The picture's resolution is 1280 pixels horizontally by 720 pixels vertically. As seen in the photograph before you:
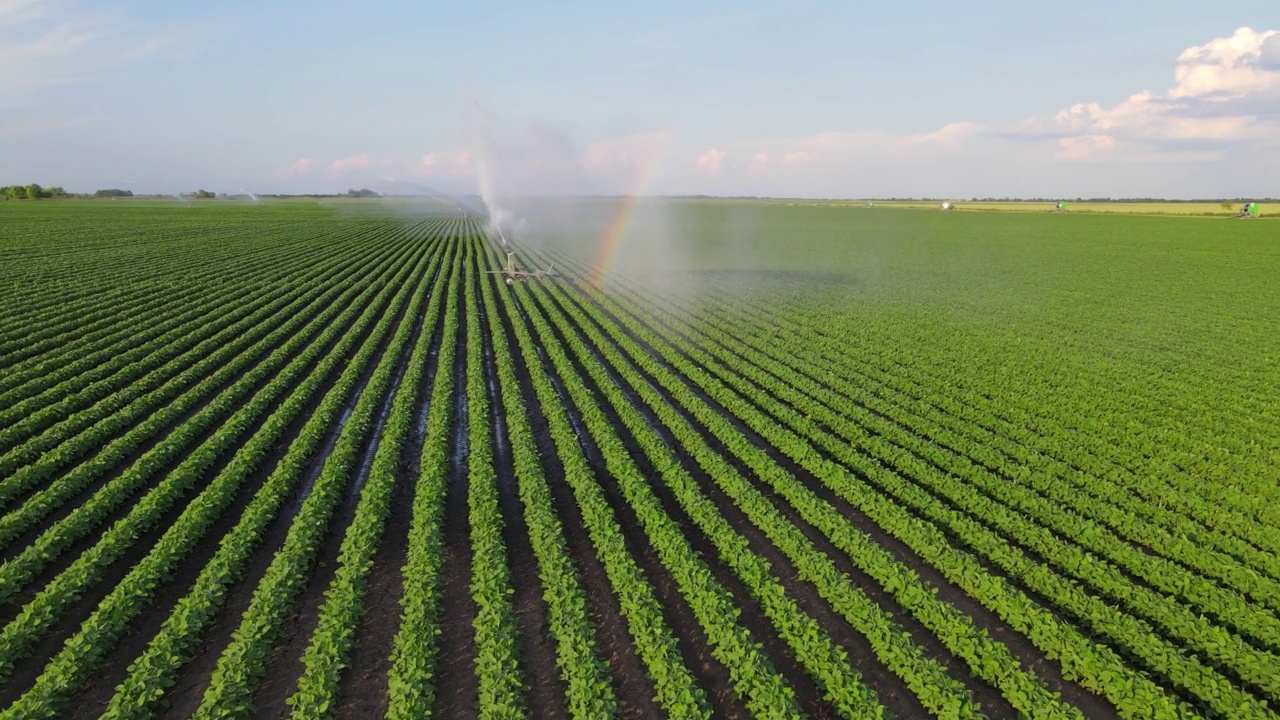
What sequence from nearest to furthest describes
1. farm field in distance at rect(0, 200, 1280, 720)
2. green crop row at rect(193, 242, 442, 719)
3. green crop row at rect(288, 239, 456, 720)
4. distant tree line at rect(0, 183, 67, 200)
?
green crop row at rect(193, 242, 442, 719) → green crop row at rect(288, 239, 456, 720) → farm field in distance at rect(0, 200, 1280, 720) → distant tree line at rect(0, 183, 67, 200)

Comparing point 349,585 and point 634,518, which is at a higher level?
point 349,585

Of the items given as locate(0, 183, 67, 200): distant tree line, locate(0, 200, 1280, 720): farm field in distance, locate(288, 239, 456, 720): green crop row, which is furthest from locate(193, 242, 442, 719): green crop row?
locate(0, 183, 67, 200): distant tree line

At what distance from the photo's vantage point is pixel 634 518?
448 inches

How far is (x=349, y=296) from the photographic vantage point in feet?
106

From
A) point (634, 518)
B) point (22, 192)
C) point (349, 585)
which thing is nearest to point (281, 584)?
point (349, 585)

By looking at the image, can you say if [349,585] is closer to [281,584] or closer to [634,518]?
[281,584]

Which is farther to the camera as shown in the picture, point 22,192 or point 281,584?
point 22,192

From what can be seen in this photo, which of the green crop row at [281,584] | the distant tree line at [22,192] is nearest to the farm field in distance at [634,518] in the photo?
the green crop row at [281,584]

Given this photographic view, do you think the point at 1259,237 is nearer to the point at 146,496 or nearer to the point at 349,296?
the point at 349,296

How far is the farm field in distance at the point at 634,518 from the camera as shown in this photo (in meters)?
7.46

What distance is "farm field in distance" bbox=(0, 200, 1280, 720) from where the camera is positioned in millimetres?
7457

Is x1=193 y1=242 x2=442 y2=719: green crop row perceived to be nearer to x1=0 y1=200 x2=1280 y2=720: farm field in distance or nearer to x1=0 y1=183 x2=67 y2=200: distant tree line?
x1=0 y1=200 x2=1280 y2=720: farm field in distance

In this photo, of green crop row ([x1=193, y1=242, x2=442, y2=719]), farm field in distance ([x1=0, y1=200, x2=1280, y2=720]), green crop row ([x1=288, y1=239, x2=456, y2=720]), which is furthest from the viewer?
farm field in distance ([x1=0, y1=200, x2=1280, y2=720])

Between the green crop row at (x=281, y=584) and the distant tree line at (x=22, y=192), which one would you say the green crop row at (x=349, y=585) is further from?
the distant tree line at (x=22, y=192)
